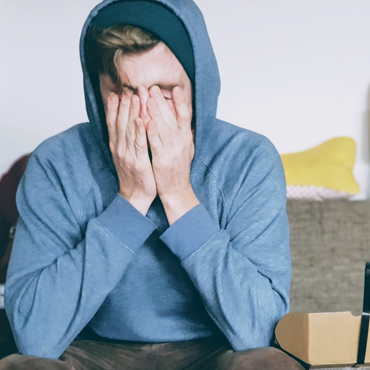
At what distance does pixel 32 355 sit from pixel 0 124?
4.06 feet

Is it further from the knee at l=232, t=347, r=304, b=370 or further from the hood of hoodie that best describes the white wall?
the knee at l=232, t=347, r=304, b=370

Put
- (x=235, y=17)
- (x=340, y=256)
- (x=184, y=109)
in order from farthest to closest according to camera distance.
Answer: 1. (x=235, y=17)
2. (x=340, y=256)
3. (x=184, y=109)

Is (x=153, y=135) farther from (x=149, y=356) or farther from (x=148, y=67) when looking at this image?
(x=149, y=356)

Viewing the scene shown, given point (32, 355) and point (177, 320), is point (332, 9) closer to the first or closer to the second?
point (177, 320)

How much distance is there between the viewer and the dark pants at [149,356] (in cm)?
87

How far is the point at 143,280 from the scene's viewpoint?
1082 mm

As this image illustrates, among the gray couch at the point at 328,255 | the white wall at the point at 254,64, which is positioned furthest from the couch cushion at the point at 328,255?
the white wall at the point at 254,64

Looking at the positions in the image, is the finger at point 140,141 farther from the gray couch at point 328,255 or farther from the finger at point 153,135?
the gray couch at point 328,255

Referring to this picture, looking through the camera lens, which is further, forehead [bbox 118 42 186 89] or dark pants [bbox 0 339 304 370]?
forehead [bbox 118 42 186 89]

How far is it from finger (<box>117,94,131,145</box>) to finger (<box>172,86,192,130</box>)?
0.31ft

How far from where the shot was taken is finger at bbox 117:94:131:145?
39.9 inches

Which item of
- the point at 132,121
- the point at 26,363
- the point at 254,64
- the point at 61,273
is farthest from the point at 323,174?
the point at 26,363

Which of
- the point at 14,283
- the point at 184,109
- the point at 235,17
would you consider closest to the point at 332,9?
the point at 235,17

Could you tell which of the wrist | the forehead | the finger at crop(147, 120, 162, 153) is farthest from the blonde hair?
the wrist
